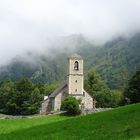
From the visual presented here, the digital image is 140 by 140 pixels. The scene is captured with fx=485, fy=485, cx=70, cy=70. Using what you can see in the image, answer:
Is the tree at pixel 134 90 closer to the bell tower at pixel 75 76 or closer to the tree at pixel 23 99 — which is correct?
the bell tower at pixel 75 76

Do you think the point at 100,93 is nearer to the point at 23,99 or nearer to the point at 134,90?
the point at 23,99

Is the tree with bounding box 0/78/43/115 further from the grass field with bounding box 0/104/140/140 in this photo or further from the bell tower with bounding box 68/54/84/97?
the grass field with bounding box 0/104/140/140

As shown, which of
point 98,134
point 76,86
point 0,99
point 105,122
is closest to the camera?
point 98,134

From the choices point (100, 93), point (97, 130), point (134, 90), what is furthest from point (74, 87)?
point (97, 130)

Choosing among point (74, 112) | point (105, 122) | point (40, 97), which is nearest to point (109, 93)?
point (40, 97)

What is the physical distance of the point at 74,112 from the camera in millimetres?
89625

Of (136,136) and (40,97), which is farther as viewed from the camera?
(40,97)

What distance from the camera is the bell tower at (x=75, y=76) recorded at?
124562 millimetres

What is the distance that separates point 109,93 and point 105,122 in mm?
106726

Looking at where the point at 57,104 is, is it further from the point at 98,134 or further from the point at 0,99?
the point at 98,134

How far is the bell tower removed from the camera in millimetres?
124562

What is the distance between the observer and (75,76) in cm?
12631

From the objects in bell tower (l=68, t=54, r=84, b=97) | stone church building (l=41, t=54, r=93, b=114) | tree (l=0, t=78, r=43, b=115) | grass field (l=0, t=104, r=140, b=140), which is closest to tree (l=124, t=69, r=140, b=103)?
stone church building (l=41, t=54, r=93, b=114)

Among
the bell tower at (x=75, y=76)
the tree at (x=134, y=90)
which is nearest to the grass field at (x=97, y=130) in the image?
the tree at (x=134, y=90)
